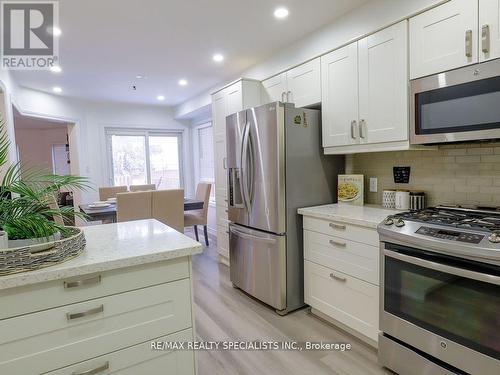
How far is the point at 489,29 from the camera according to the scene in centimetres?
165

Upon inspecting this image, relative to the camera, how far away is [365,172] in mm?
2768

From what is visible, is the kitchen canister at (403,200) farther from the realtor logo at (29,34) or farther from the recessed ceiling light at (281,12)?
the realtor logo at (29,34)

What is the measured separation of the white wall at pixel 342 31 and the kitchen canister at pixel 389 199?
1.19m

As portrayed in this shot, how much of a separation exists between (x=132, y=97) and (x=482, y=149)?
5.01 meters

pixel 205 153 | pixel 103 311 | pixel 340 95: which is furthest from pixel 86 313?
pixel 205 153

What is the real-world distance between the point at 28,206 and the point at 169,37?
88.8 inches

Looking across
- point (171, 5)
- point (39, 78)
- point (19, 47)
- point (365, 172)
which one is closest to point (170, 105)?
point (39, 78)

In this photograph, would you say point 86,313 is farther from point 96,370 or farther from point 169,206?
point 169,206

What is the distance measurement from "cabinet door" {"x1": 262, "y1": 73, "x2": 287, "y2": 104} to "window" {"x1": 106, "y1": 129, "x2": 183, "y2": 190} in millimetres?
3569

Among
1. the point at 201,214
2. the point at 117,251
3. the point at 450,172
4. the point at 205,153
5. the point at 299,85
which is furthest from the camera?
the point at 205,153

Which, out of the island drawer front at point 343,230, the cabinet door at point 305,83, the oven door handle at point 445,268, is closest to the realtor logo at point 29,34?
the cabinet door at point 305,83

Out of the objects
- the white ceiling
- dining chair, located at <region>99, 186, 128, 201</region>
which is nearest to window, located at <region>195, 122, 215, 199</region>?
the white ceiling

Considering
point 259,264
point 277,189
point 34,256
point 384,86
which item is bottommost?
point 259,264

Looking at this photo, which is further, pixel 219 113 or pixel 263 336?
pixel 219 113
